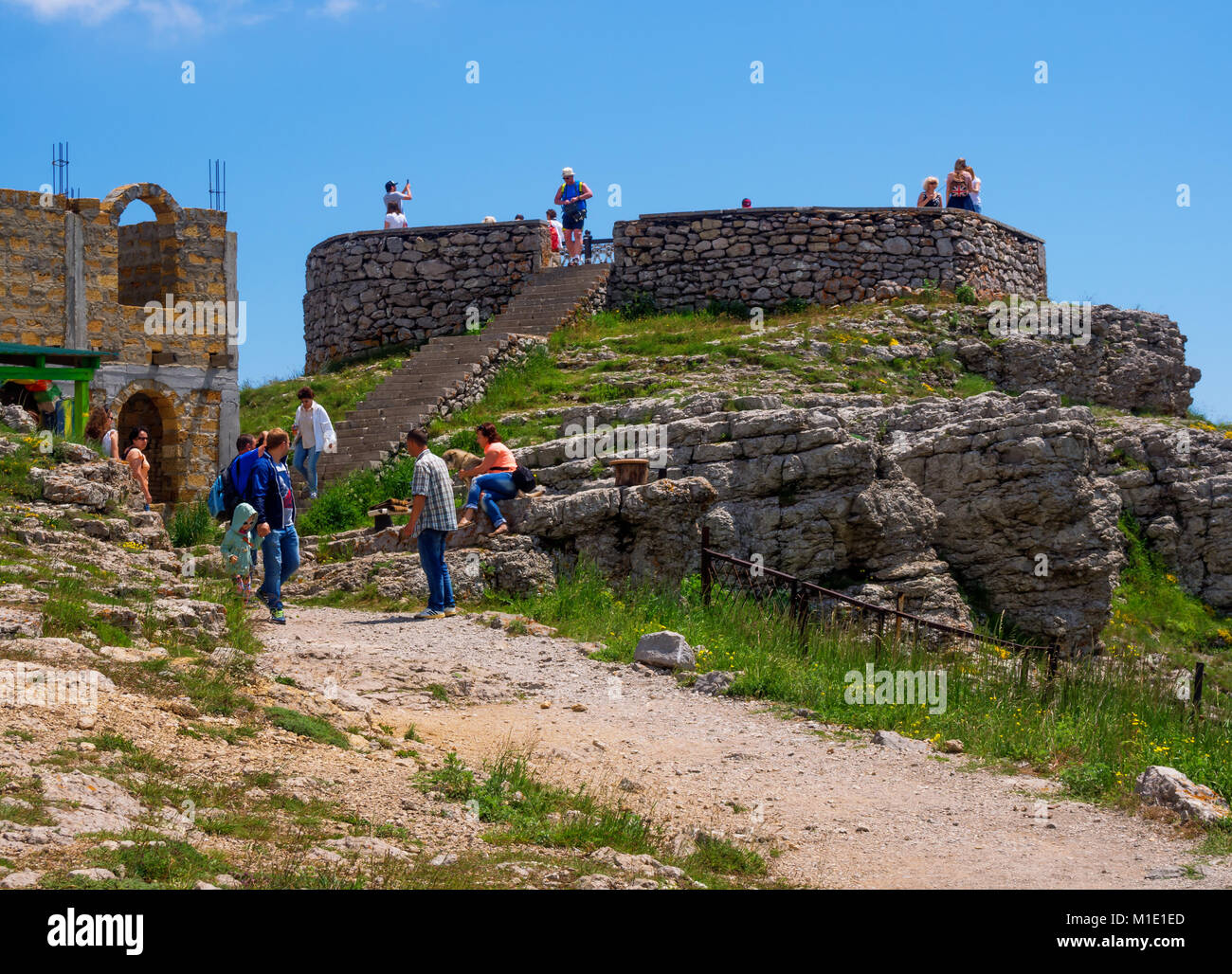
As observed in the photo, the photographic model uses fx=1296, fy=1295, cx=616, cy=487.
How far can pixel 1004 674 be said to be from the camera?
449 inches

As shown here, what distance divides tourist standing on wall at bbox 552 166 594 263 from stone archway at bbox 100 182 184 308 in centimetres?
851

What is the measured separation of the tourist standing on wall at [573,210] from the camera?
27.2m

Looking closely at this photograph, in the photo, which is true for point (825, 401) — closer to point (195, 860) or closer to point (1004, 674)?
point (1004, 674)

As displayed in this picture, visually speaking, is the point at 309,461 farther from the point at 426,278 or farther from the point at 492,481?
the point at 426,278

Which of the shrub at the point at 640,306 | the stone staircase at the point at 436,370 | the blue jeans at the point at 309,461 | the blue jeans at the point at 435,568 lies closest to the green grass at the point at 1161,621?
the blue jeans at the point at 435,568

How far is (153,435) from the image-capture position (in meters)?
22.6

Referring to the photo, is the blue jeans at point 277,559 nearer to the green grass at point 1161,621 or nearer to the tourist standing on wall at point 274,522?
the tourist standing on wall at point 274,522

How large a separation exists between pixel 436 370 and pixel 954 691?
44.7 feet

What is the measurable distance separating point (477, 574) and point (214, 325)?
33.9 feet

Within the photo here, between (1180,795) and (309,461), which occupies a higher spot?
(309,461)

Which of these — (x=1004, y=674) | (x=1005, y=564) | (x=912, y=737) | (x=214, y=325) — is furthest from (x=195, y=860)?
(x=214, y=325)

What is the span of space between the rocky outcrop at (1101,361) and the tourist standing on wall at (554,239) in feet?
28.0

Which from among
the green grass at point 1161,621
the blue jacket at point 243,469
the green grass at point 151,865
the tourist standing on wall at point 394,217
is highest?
the tourist standing on wall at point 394,217

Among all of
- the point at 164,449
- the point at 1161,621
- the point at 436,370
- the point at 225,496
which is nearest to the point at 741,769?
the point at 225,496
